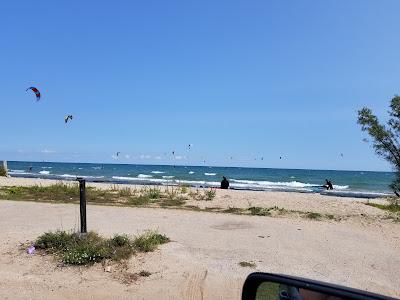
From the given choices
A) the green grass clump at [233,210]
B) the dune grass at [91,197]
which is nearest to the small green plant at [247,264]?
the green grass clump at [233,210]

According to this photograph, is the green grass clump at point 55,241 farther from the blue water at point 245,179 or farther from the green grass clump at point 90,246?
the blue water at point 245,179

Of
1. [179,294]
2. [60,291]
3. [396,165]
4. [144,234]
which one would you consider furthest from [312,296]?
[396,165]

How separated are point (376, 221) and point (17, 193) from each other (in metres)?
13.7

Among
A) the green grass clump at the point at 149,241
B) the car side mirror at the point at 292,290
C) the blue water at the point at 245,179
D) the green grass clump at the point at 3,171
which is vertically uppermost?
the green grass clump at the point at 3,171

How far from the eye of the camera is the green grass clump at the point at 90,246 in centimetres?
833

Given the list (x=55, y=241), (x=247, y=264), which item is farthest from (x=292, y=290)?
(x=55, y=241)

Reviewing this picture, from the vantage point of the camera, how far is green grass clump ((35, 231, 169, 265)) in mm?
8328

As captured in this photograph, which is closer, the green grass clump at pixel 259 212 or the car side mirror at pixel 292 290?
the car side mirror at pixel 292 290

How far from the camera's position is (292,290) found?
2406mm

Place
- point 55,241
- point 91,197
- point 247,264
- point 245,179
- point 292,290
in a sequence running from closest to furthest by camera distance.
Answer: point 292,290, point 247,264, point 55,241, point 91,197, point 245,179

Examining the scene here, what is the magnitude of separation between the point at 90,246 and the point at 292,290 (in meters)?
6.71

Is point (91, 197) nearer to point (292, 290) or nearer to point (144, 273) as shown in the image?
point (144, 273)

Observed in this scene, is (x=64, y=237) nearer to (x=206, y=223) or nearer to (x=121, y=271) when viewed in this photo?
(x=121, y=271)

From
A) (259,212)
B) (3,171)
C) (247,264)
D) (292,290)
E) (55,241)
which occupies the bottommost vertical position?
(247,264)
